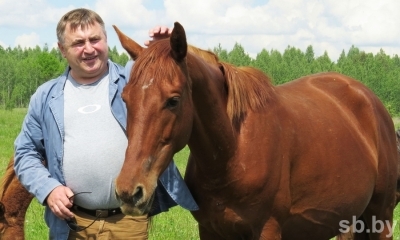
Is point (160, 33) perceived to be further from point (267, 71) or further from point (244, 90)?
point (267, 71)

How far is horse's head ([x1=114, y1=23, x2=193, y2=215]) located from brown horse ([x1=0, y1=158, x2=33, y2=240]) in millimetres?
1816

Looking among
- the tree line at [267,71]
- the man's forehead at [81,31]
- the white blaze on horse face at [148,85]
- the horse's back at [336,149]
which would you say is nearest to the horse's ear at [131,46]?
the man's forehead at [81,31]

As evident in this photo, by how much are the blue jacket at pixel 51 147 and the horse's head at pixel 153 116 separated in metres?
0.64

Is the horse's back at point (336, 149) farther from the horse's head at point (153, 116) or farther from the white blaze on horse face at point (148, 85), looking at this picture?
the white blaze on horse face at point (148, 85)

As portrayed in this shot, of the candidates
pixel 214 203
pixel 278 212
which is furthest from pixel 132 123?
pixel 278 212

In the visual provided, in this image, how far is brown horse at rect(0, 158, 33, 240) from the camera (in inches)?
181

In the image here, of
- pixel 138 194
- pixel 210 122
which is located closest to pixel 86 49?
pixel 210 122

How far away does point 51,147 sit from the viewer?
381cm

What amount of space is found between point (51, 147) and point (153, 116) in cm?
99

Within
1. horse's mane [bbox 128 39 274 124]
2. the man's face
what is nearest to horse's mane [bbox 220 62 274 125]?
horse's mane [bbox 128 39 274 124]

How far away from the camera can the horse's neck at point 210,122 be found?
140 inches

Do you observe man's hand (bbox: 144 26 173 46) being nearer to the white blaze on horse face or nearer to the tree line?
the white blaze on horse face

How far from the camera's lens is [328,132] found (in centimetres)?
468

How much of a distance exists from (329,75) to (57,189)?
10.2 feet
